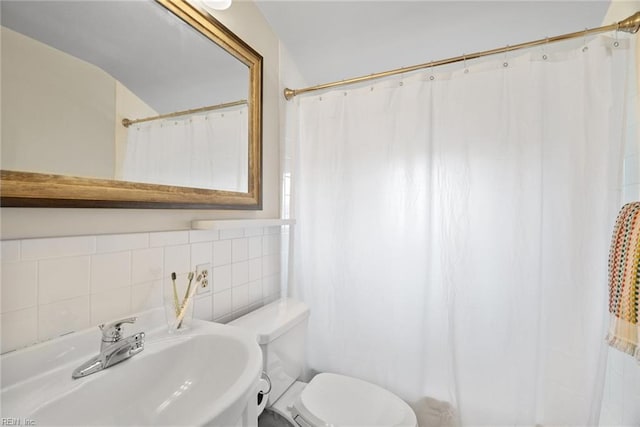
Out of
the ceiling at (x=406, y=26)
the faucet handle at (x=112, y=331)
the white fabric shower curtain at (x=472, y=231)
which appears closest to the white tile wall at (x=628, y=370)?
the white fabric shower curtain at (x=472, y=231)

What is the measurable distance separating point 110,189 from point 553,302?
162 centimetres

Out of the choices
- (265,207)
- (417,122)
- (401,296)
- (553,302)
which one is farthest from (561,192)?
(265,207)

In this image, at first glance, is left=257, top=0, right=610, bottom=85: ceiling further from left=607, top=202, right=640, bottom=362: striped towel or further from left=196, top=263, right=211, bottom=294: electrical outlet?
left=196, top=263, right=211, bottom=294: electrical outlet

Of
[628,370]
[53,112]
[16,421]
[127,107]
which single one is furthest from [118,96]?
[628,370]

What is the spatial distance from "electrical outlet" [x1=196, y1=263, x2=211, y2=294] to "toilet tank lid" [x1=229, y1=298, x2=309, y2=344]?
19 cm

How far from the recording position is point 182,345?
2.74ft

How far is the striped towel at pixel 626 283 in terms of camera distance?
2.73 feet

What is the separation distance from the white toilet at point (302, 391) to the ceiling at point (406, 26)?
4.62 feet

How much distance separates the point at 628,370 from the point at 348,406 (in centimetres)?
110

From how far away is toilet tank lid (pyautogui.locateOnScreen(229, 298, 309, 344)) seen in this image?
110 cm

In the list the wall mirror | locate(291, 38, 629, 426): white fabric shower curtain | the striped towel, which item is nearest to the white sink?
the wall mirror

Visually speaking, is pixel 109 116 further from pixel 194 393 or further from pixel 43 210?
pixel 194 393

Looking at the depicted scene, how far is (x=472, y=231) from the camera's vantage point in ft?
4.01

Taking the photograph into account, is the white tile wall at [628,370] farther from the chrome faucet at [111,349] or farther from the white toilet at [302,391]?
the chrome faucet at [111,349]
